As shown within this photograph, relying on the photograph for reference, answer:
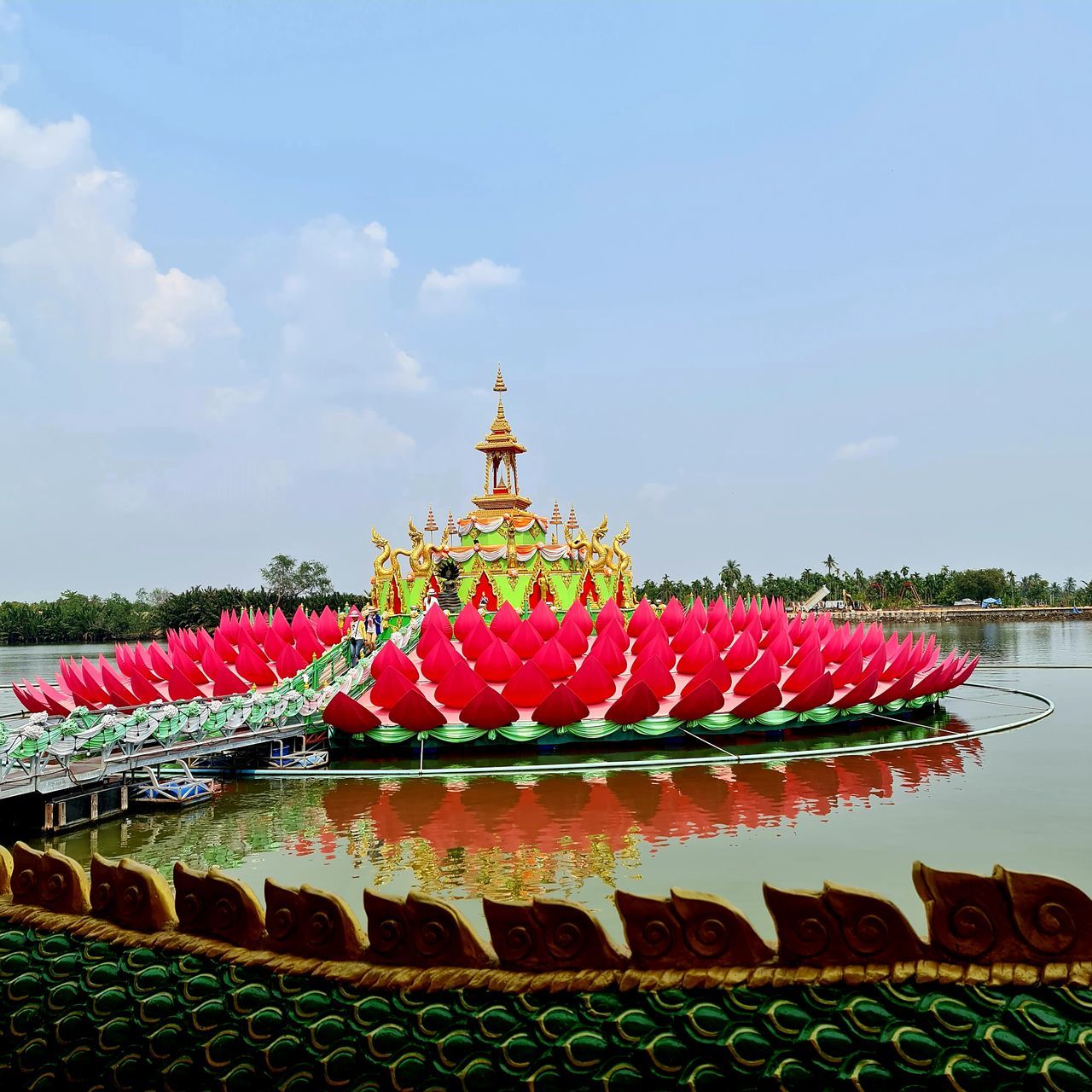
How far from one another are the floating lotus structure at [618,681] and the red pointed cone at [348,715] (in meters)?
0.02

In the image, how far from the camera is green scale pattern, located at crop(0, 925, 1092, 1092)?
270cm

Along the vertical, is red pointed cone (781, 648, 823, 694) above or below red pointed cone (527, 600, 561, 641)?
below

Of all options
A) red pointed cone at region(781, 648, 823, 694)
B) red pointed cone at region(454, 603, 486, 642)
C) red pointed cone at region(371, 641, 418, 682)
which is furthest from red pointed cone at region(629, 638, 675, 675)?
red pointed cone at region(371, 641, 418, 682)

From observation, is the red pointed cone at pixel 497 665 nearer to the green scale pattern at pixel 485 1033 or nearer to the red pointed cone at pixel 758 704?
the red pointed cone at pixel 758 704

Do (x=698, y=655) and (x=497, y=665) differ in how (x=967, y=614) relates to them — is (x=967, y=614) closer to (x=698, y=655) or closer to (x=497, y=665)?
(x=698, y=655)

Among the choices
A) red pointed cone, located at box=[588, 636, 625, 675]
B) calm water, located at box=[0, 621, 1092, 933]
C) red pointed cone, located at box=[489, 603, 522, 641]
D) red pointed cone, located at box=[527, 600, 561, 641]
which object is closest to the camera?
calm water, located at box=[0, 621, 1092, 933]

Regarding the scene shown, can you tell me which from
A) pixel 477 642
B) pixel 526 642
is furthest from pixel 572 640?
pixel 477 642

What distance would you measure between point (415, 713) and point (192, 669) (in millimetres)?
6853

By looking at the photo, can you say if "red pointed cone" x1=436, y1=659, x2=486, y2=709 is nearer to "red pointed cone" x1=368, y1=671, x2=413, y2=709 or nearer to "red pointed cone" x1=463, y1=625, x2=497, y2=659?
"red pointed cone" x1=368, y1=671, x2=413, y2=709

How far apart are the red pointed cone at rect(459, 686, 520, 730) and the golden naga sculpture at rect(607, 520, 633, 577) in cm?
850

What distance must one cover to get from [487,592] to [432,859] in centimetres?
1325

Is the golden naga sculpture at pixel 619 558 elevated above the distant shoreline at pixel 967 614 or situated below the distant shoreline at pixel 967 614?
above

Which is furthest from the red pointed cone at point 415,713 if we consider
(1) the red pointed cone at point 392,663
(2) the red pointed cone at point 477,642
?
(2) the red pointed cone at point 477,642

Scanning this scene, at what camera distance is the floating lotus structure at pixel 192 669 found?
60.2ft
